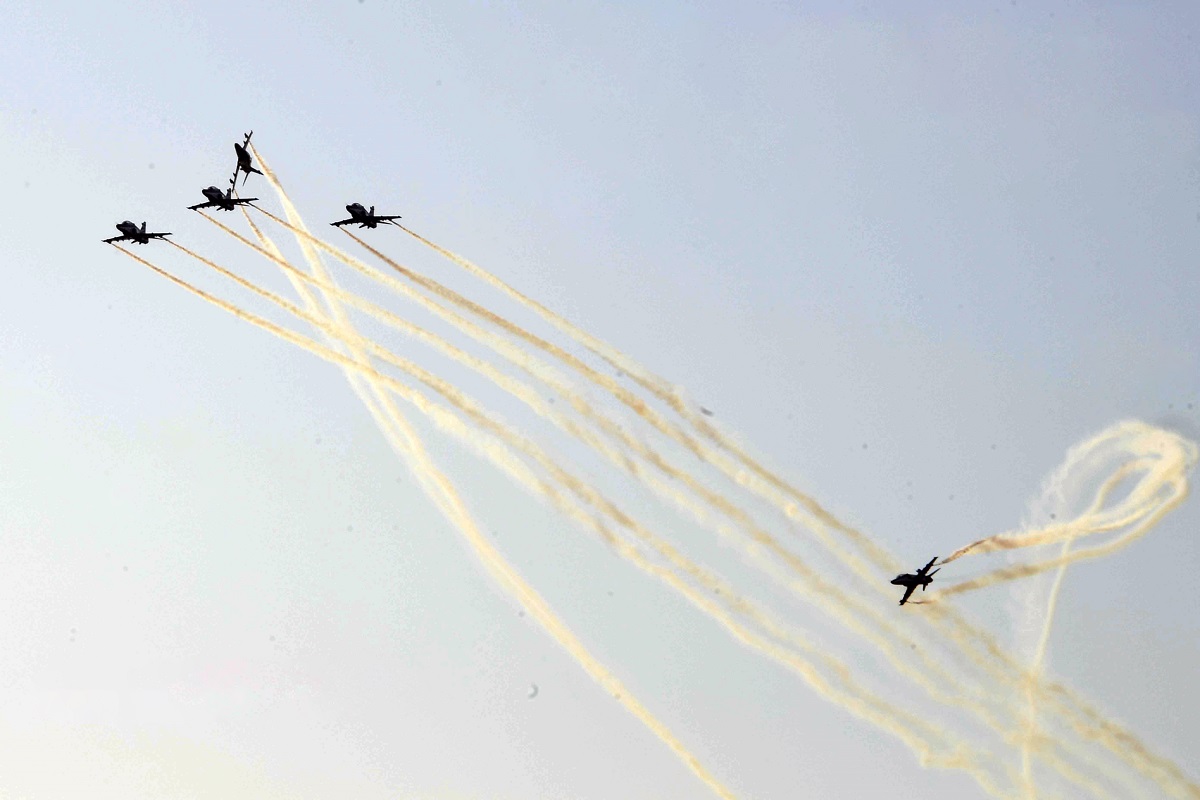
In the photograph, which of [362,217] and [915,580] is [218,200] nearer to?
[362,217]

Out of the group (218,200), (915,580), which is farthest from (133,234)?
(915,580)

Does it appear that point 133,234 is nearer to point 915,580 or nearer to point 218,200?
point 218,200

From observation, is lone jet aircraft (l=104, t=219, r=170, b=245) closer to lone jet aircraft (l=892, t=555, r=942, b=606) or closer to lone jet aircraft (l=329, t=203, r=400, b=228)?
lone jet aircraft (l=329, t=203, r=400, b=228)

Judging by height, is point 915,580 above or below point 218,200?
below

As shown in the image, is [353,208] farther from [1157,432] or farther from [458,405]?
[1157,432]

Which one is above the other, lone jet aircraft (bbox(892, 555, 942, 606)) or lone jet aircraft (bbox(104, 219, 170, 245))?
lone jet aircraft (bbox(104, 219, 170, 245))

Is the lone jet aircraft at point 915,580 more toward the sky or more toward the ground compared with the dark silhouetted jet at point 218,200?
more toward the ground

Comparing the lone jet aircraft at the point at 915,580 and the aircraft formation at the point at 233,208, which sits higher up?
the aircraft formation at the point at 233,208

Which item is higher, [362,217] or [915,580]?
[362,217]

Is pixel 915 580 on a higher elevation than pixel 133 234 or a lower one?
lower

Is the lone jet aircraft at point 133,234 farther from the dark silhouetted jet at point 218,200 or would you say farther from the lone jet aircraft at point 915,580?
the lone jet aircraft at point 915,580

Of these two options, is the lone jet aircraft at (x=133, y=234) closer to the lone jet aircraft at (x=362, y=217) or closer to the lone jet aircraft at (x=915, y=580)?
the lone jet aircraft at (x=362, y=217)

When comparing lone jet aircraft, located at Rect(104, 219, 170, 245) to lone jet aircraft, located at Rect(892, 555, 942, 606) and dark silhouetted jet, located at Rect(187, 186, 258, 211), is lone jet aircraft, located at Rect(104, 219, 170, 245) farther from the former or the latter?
lone jet aircraft, located at Rect(892, 555, 942, 606)

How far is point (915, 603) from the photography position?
59312 mm
